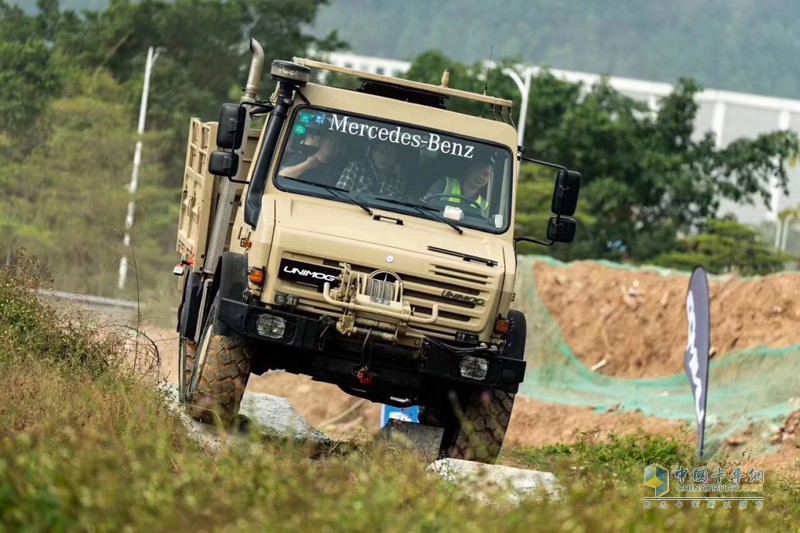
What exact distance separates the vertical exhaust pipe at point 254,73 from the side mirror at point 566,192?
2511 mm

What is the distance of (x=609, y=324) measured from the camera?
91.9 feet

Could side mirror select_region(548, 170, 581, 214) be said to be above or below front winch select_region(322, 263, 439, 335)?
above

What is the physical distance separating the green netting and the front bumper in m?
6.40

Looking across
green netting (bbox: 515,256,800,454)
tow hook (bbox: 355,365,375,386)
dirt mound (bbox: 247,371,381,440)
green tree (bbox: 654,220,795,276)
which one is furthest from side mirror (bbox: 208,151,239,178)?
green tree (bbox: 654,220,795,276)

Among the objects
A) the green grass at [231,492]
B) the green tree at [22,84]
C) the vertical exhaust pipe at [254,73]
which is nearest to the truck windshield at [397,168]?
the vertical exhaust pipe at [254,73]

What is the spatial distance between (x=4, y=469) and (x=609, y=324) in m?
22.3

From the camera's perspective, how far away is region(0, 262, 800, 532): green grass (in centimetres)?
607

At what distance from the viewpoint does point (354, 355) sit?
1088 centimetres

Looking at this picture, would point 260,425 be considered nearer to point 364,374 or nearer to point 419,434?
point 364,374

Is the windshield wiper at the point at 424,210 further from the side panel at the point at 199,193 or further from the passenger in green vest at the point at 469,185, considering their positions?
the side panel at the point at 199,193

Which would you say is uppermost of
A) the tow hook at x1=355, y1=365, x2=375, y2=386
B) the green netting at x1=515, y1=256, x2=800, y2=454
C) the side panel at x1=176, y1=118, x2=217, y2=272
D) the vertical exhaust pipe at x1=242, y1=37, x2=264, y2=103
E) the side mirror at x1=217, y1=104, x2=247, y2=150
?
the vertical exhaust pipe at x1=242, y1=37, x2=264, y2=103

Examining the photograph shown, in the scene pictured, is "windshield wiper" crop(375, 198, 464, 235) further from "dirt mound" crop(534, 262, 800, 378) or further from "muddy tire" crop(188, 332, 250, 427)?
"dirt mound" crop(534, 262, 800, 378)

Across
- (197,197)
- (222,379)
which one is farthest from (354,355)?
(197,197)

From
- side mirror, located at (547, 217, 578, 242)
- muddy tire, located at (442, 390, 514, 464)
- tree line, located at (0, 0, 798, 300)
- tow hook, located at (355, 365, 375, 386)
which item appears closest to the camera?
tow hook, located at (355, 365, 375, 386)
